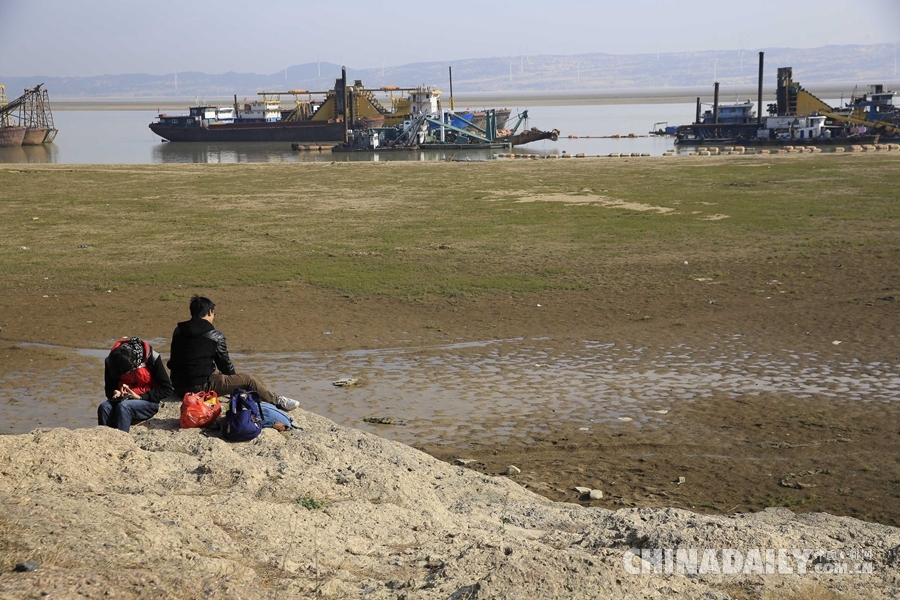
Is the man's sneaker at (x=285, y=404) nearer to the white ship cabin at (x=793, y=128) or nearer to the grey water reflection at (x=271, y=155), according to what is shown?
the grey water reflection at (x=271, y=155)

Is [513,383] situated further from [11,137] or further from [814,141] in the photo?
[11,137]

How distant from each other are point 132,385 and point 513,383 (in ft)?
13.2

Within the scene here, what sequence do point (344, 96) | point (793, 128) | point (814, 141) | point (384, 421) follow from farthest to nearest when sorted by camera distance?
point (344, 96) → point (793, 128) → point (814, 141) → point (384, 421)

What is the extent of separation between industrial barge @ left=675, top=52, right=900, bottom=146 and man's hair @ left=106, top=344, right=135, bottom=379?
5426 cm

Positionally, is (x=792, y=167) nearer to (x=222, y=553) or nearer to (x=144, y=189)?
(x=144, y=189)

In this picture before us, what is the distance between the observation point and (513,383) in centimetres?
950

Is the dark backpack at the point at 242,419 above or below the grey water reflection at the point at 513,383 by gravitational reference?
above

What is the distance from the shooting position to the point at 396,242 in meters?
18.0

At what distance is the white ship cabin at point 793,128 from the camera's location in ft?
184

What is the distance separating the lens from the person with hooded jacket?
7.07 meters

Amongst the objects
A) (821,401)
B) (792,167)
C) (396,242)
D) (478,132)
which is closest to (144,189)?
(396,242)

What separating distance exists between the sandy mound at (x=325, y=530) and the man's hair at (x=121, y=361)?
0.52m

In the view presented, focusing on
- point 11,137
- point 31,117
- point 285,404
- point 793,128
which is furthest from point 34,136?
point 285,404

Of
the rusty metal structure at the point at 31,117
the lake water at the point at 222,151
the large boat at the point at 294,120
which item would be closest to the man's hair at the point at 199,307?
the lake water at the point at 222,151
